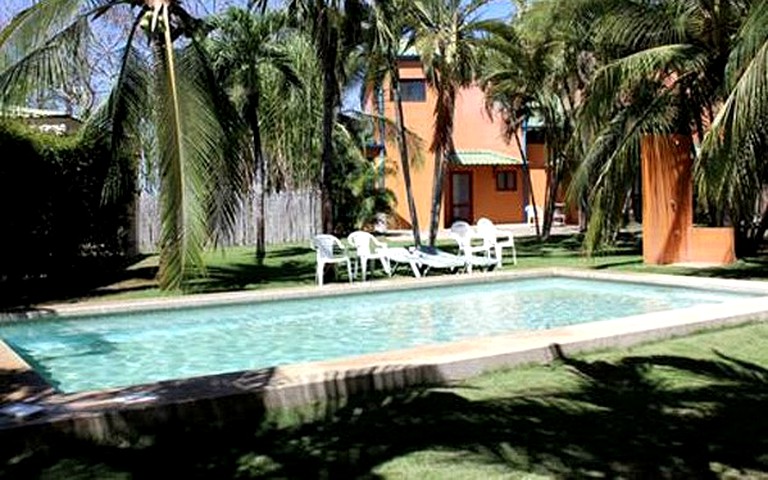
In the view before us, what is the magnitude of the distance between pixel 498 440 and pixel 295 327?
6.43 m

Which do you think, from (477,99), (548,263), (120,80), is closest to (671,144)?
(548,263)

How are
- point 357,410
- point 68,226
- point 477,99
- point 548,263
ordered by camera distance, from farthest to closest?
point 477,99 < point 548,263 < point 68,226 < point 357,410

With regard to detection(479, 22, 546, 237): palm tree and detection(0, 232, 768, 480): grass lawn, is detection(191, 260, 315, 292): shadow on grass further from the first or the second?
detection(0, 232, 768, 480): grass lawn

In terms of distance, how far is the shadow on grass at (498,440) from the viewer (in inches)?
171

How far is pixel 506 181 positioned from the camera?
38.4 meters

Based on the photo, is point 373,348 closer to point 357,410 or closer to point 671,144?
point 357,410

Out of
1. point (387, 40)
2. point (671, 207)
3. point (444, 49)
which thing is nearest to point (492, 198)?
point (444, 49)

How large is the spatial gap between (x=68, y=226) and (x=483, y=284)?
7725 millimetres

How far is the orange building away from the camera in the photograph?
3481 centimetres

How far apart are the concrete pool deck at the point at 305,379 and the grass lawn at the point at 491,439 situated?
18cm

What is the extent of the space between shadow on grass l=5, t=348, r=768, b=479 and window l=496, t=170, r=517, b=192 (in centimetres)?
3244

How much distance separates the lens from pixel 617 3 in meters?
15.8

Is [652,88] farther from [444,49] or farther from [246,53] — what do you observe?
[246,53]

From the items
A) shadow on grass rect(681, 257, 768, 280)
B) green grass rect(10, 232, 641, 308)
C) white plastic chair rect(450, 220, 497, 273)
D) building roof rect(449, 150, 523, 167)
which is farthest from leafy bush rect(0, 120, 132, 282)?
building roof rect(449, 150, 523, 167)
